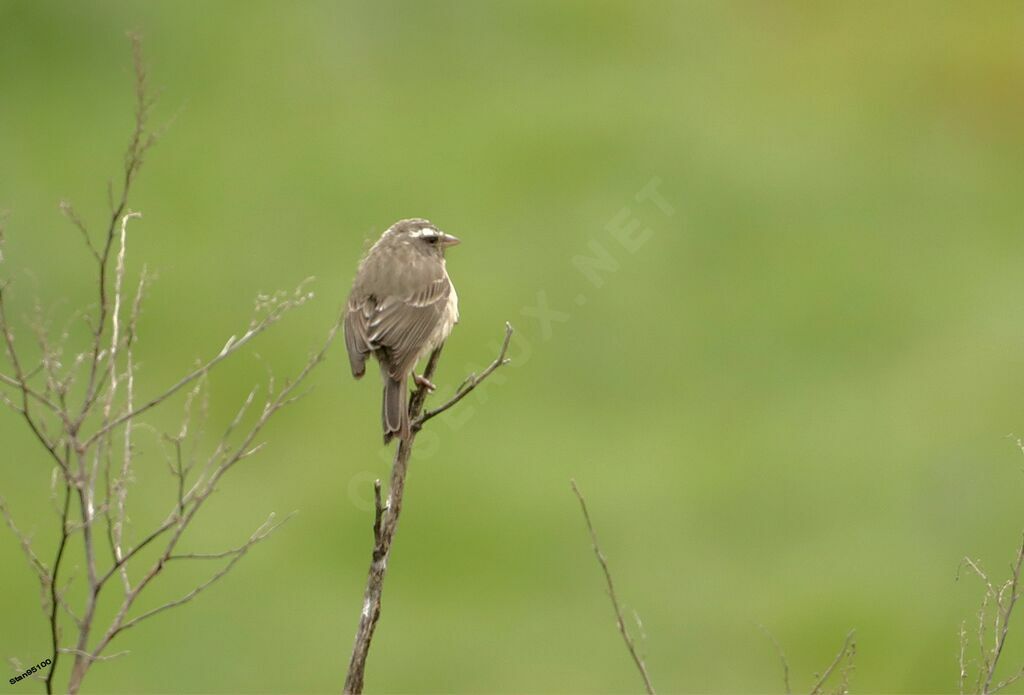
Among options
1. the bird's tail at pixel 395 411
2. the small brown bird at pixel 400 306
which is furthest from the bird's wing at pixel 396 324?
the bird's tail at pixel 395 411

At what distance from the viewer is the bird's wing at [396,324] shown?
9.09 m

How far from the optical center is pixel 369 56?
27.6 meters

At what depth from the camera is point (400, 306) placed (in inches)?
370

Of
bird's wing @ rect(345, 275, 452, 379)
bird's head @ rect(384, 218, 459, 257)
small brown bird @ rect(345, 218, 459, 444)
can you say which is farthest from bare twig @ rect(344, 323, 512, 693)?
bird's head @ rect(384, 218, 459, 257)

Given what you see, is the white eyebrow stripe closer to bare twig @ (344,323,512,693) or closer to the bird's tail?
the bird's tail

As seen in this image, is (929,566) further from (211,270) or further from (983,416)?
(211,270)

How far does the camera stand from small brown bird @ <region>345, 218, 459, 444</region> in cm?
909

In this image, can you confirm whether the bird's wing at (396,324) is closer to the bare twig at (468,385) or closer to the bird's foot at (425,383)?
the bird's foot at (425,383)

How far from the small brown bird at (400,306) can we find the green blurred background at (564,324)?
7.04 meters

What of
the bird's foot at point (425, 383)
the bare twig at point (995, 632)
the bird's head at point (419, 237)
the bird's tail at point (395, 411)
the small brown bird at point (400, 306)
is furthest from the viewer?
the bird's head at point (419, 237)

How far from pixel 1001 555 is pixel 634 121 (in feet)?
36.8

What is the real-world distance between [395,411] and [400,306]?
130cm

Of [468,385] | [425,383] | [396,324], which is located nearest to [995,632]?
[468,385]

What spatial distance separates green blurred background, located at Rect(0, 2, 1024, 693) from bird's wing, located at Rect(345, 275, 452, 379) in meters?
7.44
